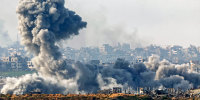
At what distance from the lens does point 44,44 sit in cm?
16788

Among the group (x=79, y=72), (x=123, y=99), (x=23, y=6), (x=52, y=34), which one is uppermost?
(x=23, y=6)

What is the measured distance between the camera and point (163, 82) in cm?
19738

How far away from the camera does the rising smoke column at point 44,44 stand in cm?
16638

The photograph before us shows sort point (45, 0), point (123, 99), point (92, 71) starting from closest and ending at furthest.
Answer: point (123, 99) → point (45, 0) → point (92, 71)

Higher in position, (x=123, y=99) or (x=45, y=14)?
(x=45, y=14)

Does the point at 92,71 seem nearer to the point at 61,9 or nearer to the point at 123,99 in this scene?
the point at 61,9

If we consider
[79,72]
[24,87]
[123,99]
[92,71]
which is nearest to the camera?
[123,99]

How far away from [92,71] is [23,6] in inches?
1786

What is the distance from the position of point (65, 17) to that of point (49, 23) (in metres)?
8.81

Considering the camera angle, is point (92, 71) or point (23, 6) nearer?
point (23, 6)

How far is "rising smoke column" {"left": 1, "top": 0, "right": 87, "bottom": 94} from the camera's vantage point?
166375mm

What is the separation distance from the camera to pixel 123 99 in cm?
12319

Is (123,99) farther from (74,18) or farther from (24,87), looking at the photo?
(74,18)

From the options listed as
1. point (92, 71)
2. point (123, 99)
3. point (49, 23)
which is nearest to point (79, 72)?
point (92, 71)
